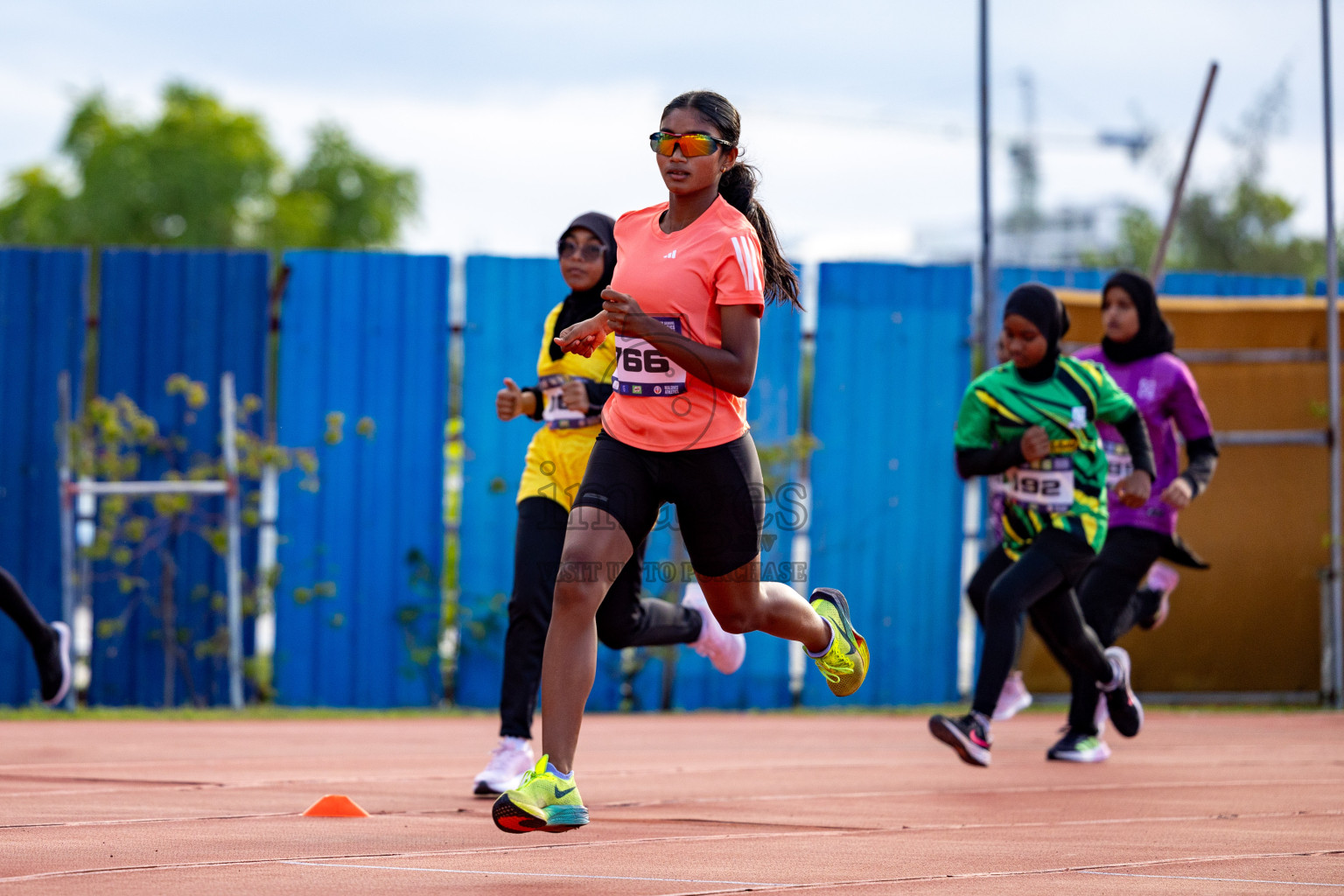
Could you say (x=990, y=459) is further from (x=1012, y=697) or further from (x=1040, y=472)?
(x=1012, y=697)

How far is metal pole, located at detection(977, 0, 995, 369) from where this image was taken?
10875 millimetres

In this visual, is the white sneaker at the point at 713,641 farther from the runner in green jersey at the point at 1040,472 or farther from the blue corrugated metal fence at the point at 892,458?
the blue corrugated metal fence at the point at 892,458

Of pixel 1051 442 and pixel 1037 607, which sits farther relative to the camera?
pixel 1037 607

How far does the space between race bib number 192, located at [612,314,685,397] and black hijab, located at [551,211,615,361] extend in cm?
141

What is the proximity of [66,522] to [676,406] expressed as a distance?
6596mm

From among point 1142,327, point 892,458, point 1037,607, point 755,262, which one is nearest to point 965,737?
point 1037,607

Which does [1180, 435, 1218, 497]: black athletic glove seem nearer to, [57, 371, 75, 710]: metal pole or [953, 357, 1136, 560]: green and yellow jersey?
[953, 357, 1136, 560]: green and yellow jersey

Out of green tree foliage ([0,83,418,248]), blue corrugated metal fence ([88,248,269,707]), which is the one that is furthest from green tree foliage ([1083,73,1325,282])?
blue corrugated metal fence ([88,248,269,707])

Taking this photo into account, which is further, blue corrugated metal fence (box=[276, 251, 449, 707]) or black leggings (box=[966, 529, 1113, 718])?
blue corrugated metal fence (box=[276, 251, 449, 707])

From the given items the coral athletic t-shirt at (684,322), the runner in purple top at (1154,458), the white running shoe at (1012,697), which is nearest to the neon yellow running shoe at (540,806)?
the coral athletic t-shirt at (684,322)

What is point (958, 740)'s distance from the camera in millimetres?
6676

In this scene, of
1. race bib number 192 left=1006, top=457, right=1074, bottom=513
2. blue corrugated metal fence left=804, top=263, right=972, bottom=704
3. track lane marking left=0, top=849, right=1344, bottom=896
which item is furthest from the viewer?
blue corrugated metal fence left=804, top=263, right=972, bottom=704

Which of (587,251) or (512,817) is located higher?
(587,251)

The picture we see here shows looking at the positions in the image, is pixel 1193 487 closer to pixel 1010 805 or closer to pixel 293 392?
pixel 1010 805
